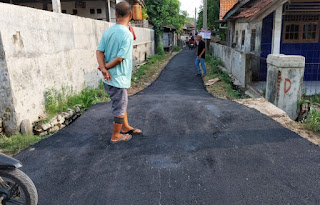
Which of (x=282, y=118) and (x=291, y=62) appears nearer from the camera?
(x=282, y=118)

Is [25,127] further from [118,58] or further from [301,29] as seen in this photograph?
[301,29]

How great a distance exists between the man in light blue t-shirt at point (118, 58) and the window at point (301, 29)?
9120 millimetres

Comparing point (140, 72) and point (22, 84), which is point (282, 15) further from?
point (22, 84)

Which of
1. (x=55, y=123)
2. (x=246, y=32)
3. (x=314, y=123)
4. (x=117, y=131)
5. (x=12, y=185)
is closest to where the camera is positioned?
(x=12, y=185)

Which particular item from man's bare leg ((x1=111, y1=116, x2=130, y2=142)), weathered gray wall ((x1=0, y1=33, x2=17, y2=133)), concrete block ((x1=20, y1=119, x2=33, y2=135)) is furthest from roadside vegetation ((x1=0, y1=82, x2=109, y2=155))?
man's bare leg ((x1=111, y1=116, x2=130, y2=142))

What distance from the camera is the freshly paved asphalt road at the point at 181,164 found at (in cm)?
254

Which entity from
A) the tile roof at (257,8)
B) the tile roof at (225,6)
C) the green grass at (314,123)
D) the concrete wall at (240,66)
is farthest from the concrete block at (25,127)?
the tile roof at (225,6)

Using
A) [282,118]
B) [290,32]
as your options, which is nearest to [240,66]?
[290,32]

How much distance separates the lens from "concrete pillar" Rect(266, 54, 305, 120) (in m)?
5.76

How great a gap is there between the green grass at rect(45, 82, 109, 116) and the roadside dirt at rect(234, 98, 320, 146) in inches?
143

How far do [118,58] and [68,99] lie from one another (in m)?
3.13

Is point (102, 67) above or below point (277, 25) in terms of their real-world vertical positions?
below

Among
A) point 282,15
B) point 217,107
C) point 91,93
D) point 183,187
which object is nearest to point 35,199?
point 183,187

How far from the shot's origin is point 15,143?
4055 mm
